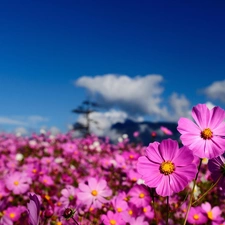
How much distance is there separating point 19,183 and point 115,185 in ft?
3.36

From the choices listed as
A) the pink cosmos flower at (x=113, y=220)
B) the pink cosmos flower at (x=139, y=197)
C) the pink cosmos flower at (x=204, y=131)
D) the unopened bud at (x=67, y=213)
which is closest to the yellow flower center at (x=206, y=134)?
the pink cosmos flower at (x=204, y=131)

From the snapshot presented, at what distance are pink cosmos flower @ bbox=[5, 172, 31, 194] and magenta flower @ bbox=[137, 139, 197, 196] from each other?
5.63ft

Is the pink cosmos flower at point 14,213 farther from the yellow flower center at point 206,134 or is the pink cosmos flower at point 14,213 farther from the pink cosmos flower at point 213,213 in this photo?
the yellow flower center at point 206,134

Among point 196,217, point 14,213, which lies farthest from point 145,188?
point 14,213

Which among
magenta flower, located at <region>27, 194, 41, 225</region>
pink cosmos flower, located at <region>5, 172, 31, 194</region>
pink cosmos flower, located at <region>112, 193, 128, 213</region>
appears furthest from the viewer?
pink cosmos flower, located at <region>5, 172, 31, 194</region>

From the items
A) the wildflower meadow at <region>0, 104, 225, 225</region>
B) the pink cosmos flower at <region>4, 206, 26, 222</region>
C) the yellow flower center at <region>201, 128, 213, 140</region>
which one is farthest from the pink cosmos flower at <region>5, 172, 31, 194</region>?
the yellow flower center at <region>201, 128, 213, 140</region>

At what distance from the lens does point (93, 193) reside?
210 centimetres

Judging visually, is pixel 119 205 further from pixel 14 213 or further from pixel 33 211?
pixel 33 211

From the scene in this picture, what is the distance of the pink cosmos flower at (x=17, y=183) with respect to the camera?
2.64 meters

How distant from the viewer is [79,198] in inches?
78.7

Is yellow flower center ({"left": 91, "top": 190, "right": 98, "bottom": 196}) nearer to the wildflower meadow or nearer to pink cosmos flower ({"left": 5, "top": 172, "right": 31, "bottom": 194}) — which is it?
the wildflower meadow

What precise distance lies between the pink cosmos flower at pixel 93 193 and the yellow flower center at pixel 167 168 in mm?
940

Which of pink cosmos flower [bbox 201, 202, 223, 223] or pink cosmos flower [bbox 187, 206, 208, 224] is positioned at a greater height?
pink cosmos flower [bbox 201, 202, 223, 223]

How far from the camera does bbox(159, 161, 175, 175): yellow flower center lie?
1145mm
